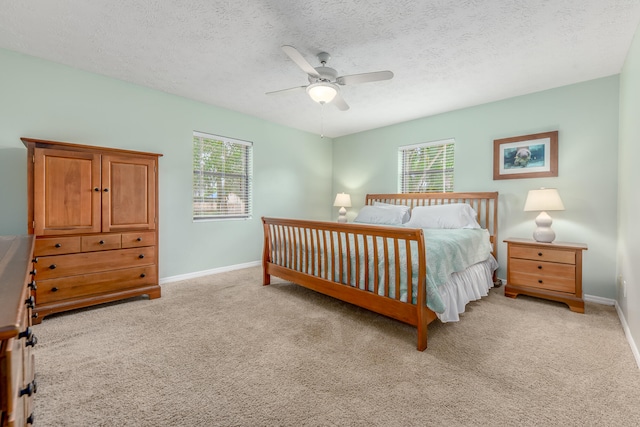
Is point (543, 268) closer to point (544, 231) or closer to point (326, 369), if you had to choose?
point (544, 231)

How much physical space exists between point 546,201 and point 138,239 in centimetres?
441

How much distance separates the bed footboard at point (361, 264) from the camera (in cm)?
210

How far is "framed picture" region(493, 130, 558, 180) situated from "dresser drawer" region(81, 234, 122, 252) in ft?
15.1

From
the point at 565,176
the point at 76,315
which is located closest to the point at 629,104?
the point at 565,176

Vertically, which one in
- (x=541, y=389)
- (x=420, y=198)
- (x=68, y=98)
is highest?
(x=68, y=98)

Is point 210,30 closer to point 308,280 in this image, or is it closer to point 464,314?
point 308,280

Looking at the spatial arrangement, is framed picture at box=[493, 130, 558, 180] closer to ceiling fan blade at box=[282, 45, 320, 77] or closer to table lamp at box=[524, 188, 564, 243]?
table lamp at box=[524, 188, 564, 243]

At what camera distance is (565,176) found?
327cm

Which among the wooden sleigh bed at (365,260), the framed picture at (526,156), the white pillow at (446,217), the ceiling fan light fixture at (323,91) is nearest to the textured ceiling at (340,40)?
the ceiling fan light fixture at (323,91)

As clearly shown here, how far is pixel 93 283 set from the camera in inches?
108

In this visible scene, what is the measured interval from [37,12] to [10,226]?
→ 1931 mm

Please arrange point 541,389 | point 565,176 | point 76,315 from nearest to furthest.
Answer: point 541,389 → point 76,315 → point 565,176

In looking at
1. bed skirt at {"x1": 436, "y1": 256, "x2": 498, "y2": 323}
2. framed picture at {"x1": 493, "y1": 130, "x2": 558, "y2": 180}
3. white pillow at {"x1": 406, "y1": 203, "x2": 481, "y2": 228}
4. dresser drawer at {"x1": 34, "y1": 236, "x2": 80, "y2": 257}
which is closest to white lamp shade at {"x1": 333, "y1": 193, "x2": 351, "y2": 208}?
white pillow at {"x1": 406, "y1": 203, "x2": 481, "y2": 228}

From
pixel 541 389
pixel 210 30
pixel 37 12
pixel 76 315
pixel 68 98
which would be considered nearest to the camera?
pixel 541 389
